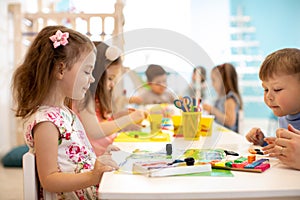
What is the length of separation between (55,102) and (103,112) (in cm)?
68

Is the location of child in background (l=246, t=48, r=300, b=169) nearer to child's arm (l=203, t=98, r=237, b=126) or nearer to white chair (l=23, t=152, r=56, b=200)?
white chair (l=23, t=152, r=56, b=200)

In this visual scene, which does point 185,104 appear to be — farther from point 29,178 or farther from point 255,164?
point 29,178

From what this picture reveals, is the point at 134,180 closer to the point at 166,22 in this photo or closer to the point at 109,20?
the point at 109,20

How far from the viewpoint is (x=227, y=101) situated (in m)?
2.38

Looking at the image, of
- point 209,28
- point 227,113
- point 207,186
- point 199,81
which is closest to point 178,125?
point 207,186

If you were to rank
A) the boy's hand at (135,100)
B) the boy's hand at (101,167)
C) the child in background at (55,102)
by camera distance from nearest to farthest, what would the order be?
the boy's hand at (101,167) < the child in background at (55,102) < the boy's hand at (135,100)

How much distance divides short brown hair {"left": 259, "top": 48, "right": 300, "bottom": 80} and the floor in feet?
5.18

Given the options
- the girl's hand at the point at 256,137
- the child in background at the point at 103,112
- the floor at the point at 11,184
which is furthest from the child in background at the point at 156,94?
the girl's hand at the point at 256,137

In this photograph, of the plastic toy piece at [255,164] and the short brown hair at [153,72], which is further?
the short brown hair at [153,72]

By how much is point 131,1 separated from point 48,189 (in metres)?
3.05

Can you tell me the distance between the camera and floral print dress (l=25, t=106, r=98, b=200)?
95cm

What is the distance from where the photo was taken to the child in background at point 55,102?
90 cm

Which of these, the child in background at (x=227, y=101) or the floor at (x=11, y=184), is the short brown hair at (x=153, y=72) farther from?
the floor at (x=11, y=184)

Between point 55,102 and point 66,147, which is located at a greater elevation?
point 55,102
